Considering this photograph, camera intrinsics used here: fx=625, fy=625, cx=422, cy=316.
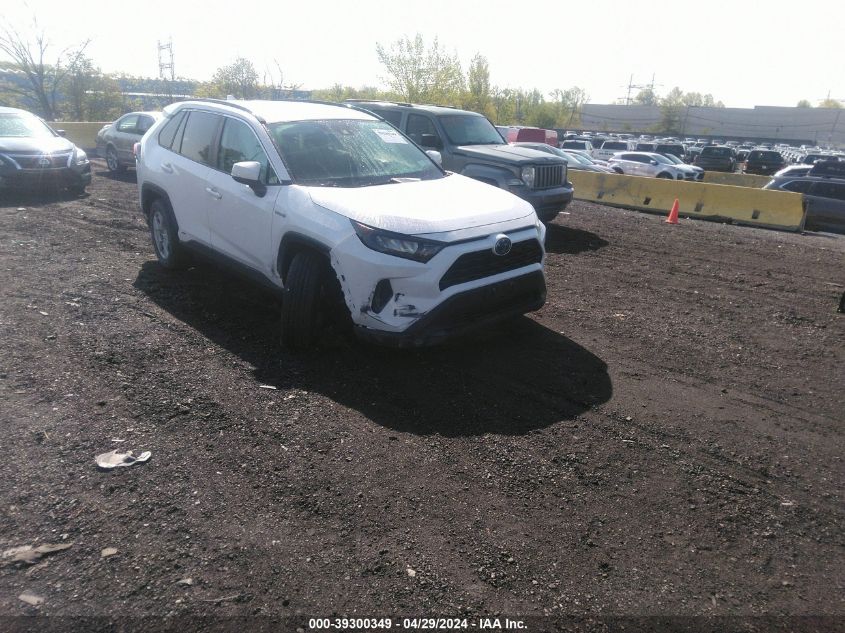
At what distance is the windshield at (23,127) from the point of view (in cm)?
1238

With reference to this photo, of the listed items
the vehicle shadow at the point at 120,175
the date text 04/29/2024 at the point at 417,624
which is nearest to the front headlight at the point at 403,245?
the date text 04/29/2024 at the point at 417,624

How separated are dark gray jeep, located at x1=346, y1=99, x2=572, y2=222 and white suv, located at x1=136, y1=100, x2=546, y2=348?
3.09 metres

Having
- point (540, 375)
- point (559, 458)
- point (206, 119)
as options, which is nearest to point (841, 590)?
point (559, 458)

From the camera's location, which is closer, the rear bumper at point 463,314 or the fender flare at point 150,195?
the rear bumper at point 463,314

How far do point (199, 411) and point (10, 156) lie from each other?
33.8 ft

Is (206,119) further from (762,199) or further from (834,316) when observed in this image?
(762,199)

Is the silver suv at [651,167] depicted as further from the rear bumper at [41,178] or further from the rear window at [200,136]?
the rear window at [200,136]

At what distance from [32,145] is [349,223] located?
10512 millimetres

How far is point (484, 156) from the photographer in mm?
9656

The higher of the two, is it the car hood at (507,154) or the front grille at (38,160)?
the car hood at (507,154)

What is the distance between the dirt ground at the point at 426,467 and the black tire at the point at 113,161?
11764mm

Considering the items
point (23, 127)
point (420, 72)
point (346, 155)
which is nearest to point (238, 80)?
Answer: point (420, 72)

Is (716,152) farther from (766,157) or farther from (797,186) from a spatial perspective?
(797,186)

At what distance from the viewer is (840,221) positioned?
12.4 meters
